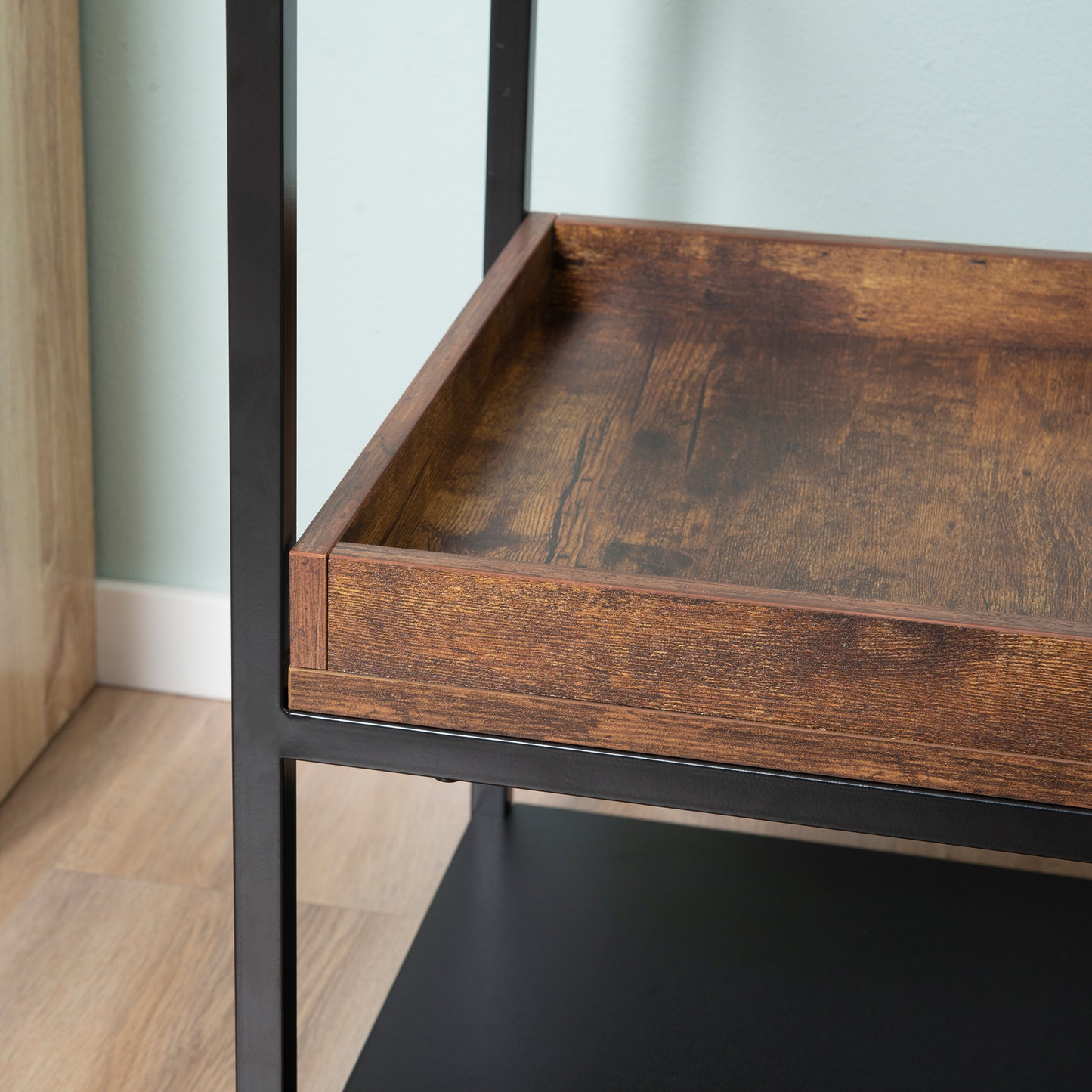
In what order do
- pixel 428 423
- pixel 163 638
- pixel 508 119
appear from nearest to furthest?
1. pixel 428 423
2. pixel 508 119
3. pixel 163 638

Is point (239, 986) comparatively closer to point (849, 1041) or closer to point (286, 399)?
point (286, 399)

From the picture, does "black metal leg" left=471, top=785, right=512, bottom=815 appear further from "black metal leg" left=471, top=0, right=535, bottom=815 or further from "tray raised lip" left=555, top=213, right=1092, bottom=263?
"tray raised lip" left=555, top=213, right=1092, bottom=263

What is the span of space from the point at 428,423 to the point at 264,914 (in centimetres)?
24

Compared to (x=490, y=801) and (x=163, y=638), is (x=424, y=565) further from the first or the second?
(x=163, y=638)

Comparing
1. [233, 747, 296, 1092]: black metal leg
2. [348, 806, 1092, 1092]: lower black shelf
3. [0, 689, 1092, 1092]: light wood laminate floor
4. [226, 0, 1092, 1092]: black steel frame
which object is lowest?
[0, 689, 1092, 1092]: light wood laminate floor

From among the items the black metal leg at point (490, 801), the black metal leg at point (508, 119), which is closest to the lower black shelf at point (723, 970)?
the black metal leg at point (490, 801)

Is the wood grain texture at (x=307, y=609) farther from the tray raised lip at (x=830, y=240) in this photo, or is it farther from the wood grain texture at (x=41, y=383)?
the wood grain texture at (x=41, y=383)

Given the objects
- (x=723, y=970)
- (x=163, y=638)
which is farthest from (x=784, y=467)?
(x=163, y=638)

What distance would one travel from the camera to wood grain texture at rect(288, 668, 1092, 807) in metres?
0.56

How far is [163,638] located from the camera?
55.3 inches

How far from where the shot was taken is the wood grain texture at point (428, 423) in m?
0.58

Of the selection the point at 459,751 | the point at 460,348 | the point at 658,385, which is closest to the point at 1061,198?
the point at 658,385

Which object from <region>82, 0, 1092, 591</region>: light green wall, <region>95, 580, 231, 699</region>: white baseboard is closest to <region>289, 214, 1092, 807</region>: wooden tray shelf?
<region>82, 0, 1092, 591</region>: light green wall

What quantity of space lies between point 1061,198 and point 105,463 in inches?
35.5
